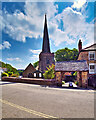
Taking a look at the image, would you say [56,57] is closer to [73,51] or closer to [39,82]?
[73,51]

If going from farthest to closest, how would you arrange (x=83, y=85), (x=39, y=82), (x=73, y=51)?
(x=73, y=51), (x=39, y=82), (x=83, y=85)

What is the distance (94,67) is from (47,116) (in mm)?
18395

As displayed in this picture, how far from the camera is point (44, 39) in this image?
117ft

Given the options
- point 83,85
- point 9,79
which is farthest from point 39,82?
point 9,79

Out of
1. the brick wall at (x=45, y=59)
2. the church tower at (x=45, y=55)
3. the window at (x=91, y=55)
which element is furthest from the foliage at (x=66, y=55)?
the window at (x=91, y=55)

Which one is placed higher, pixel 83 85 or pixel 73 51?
pixel 73 51

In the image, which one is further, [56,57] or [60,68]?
[56,57]

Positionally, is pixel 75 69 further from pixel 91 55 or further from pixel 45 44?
pixel 45 44

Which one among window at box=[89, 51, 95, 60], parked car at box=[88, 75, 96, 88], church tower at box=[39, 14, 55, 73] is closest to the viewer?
parked car at box=[88, 75, 96, 88]

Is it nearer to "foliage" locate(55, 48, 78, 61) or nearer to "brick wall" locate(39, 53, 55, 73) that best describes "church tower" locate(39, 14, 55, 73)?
"brick wall" locate(39, 53, 55, 73)

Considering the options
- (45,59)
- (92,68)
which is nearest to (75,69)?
(92,68)

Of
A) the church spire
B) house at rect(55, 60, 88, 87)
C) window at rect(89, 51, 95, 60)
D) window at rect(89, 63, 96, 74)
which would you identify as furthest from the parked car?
the church spire

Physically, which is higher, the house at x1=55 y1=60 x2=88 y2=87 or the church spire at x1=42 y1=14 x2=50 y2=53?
the church spire at x1=42 y1=14 x2=50 y2=53

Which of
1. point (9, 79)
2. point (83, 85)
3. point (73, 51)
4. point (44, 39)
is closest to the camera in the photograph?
point (83, 85)
